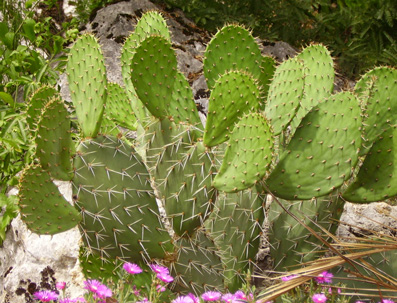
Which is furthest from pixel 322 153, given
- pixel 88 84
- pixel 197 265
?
pixel 88 84

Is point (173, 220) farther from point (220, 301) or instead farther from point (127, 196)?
point (220, 301)

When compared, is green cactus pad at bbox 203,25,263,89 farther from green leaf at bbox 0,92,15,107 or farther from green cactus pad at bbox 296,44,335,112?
green leaf at bbox 0,92,15,107

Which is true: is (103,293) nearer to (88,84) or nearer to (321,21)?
(88,84)

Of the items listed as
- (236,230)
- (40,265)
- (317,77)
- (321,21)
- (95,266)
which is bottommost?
(40,265)

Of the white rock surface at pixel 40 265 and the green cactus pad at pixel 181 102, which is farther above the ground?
the green cactus pad at pixel 181 102

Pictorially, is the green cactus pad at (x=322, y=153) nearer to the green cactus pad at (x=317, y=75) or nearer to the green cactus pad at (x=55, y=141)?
the green cactus pad at (x=317, y=75)

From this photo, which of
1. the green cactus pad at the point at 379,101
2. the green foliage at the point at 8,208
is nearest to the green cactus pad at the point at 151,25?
the green cactus pad at the point at 379,101

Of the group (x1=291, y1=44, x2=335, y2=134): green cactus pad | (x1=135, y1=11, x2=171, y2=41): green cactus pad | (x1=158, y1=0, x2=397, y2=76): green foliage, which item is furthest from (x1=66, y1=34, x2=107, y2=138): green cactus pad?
(x1=158, y1=0, x2=397, y2=76): green foliage

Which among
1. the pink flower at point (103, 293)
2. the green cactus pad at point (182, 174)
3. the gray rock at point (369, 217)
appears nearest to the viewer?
the pink flower at point (103, 293)
